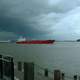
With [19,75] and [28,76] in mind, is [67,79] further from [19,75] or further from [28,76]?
[28,76]

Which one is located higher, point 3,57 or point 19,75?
point 3,57

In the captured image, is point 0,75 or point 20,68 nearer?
point 0,75

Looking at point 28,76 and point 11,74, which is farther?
point 28,76

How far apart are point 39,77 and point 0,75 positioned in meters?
11.6

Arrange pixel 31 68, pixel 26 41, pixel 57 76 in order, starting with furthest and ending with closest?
pixel 26 41 < pixel 57 76 < pixel 31 68

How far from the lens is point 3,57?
1007 centimetres

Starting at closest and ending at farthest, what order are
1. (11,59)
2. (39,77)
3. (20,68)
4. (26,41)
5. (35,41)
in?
1. (11,59)
2. (20,68)
3. (39,77)
4. (35,41)
5. (26,41)

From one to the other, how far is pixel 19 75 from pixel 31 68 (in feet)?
→ 21.7

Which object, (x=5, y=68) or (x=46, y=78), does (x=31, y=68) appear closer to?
(x=5, y=68)

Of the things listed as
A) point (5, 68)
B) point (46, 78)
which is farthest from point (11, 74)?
point (46, 78)

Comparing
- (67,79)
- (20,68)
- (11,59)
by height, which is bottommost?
(67,79)

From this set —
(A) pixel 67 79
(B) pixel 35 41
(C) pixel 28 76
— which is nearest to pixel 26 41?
(B) pixel 35 41

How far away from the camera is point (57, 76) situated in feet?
53.6

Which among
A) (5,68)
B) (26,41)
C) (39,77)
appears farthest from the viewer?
(26,41)
